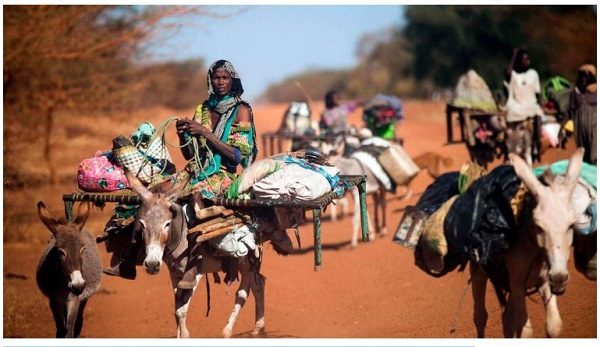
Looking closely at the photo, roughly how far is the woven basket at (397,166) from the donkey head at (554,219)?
8.59m

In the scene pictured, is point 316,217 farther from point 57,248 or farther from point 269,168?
point 57,248

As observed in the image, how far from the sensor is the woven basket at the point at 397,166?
1584cm

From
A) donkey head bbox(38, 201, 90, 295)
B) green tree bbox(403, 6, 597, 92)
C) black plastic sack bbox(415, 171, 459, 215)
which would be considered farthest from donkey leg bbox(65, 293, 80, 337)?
green tree bbox(403, 6, 597, 92)

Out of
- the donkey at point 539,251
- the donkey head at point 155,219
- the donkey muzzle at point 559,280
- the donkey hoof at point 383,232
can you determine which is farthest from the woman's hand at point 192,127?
the donkey hoof at point 383,232

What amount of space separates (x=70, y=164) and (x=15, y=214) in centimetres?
1017

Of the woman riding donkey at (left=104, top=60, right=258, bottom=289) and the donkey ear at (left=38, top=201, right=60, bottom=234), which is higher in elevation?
the woman riding donkey at (left=104, top=60, right=258, bottom=289)

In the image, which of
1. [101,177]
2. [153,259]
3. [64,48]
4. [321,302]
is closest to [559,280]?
[153,259]

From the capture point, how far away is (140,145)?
351 inches

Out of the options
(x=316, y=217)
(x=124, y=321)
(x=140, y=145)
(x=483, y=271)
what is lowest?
(x=124, y=321)

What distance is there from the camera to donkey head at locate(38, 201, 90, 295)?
800 cm

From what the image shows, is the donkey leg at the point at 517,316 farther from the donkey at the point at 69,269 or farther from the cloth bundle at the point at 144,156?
the donkey at the point at 69,269

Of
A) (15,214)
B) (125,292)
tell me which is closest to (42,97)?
(15,214)

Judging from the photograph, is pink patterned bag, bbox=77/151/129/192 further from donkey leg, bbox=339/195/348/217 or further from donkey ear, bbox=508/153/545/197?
donkey leg, bbox=339/195/348/217

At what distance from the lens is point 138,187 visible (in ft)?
26.2
